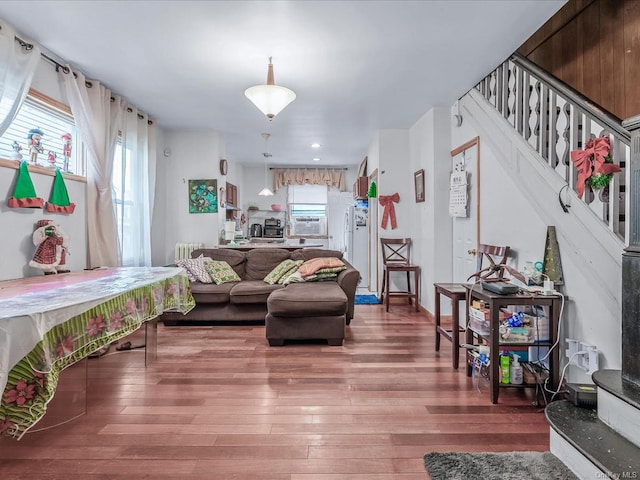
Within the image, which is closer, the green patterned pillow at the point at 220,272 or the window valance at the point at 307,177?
the green patterned pillow at the point at 220,272

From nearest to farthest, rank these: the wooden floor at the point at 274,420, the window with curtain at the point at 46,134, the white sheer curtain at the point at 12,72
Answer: the wooden floor at the point at 274,420, the white sheer curtain at the point at 12,72, the window with curtain at the point at 46,134

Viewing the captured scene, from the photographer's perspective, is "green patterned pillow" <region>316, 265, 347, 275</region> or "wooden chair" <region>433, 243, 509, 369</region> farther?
"green patterned pillow" <region>316, 265, 347, 275</region>

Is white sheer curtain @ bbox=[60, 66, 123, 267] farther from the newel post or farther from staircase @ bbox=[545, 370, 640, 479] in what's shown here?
the newel post

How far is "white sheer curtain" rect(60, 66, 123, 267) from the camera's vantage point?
10.4 feet

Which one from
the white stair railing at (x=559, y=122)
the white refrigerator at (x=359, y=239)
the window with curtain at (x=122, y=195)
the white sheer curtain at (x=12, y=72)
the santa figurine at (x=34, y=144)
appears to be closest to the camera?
the white stair railing at (x=559, y=122)

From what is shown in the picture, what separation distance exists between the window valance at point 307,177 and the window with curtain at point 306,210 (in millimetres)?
192

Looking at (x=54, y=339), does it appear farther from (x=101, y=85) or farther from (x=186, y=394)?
(x=101, y=85)

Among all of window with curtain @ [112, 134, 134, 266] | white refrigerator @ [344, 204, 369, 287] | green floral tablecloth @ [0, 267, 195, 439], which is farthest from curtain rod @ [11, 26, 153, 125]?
white refrigerator @ [344, 204, 369, 287]

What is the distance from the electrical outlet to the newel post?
1.43ft

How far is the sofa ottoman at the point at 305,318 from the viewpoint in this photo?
3.12 metres

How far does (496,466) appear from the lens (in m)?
1.52

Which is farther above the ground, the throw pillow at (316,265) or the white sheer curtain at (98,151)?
the white sheer curtain at (98,151)

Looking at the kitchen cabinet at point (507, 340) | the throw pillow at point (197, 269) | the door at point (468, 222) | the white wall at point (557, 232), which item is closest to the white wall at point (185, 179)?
the throw pillow at point (197, 269)

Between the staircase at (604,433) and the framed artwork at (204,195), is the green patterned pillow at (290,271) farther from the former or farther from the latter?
the staircase at (604,433)
